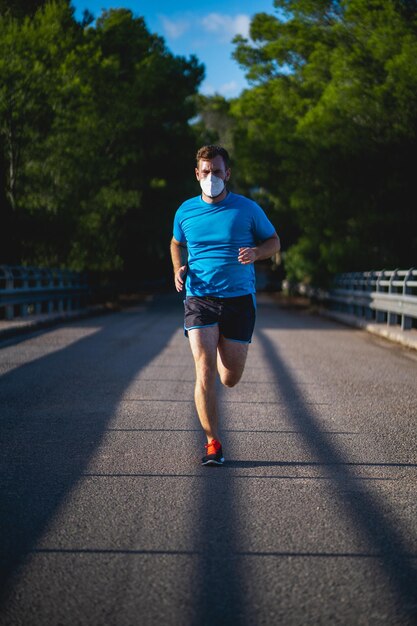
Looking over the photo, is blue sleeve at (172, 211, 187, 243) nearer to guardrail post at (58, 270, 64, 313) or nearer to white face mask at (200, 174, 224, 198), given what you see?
white face mask at (200, 174, 224, 198)

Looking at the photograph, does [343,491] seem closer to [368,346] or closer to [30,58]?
[368,346]

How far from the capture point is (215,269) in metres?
5.18

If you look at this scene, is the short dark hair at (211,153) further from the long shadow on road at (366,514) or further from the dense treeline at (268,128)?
the dense treeline at (268,128)

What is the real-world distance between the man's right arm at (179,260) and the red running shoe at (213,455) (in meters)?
1.08

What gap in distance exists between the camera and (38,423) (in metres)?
6.64

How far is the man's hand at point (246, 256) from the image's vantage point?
4939mm

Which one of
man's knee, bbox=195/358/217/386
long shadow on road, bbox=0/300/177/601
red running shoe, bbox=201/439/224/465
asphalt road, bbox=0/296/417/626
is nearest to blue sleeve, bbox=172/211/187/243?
man's knee, bbox=195/358/217/386

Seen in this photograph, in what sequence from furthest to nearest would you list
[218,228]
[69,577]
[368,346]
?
[368,346] < [218,228] < [69,577]

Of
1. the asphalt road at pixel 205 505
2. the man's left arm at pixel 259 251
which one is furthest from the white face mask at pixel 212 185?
the asphalt road at pixel 205 505

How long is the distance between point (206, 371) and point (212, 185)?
124 cm

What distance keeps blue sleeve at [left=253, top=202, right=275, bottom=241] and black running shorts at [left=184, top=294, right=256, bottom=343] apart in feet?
1.38

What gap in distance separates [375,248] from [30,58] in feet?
39.0

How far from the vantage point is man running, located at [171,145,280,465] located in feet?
16.9

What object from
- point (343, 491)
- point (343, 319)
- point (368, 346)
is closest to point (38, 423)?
point (343, 491)
